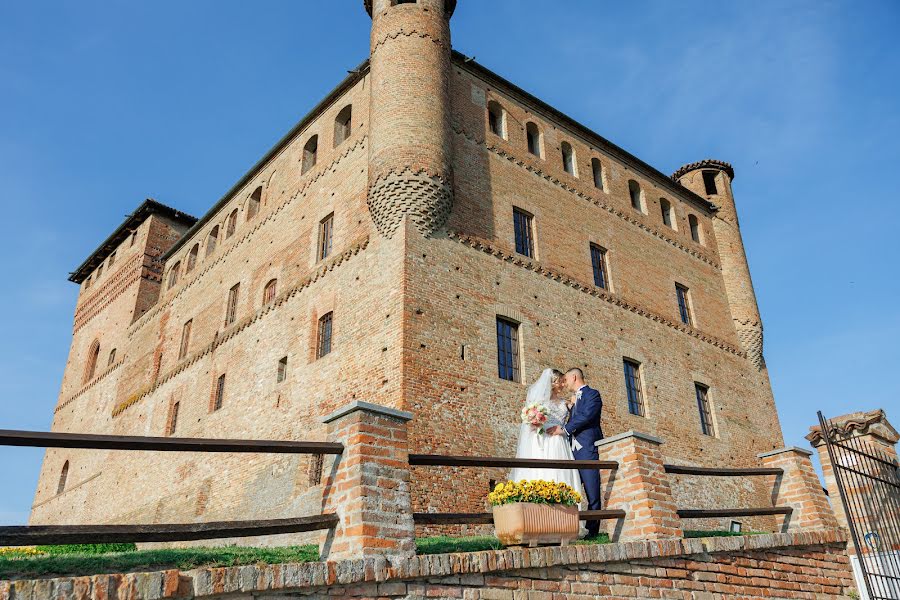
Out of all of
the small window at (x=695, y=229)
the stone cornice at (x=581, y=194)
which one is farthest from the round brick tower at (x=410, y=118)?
the small window at (x=695, y=229)

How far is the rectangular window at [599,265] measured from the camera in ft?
55.8

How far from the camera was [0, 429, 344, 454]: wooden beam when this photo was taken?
13.1 ft

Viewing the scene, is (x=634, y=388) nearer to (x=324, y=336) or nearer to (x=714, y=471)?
(x=324, y=336)

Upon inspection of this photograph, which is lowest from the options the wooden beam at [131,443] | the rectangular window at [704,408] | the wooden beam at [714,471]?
the wooden beam at [131,443]

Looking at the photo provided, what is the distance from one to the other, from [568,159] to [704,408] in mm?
7605

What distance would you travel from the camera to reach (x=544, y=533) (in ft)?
19.3

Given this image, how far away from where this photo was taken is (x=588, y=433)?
7684 mm

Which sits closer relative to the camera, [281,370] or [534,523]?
[534,523]

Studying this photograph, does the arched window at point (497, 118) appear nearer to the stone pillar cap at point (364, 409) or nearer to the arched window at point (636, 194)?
the arched window at point (636, 194)

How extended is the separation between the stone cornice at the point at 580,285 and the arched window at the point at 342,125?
506 cm

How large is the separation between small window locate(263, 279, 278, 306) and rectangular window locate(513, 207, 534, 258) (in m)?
A: 6.41

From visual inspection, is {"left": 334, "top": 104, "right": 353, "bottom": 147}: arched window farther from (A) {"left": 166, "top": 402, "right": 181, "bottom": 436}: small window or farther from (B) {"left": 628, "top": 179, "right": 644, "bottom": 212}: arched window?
(A) {"left": 166, "top": 402, "right": 181, "bottom": 436}: small window

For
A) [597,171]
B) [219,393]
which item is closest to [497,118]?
[597,171]

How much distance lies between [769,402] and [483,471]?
39.9ft
